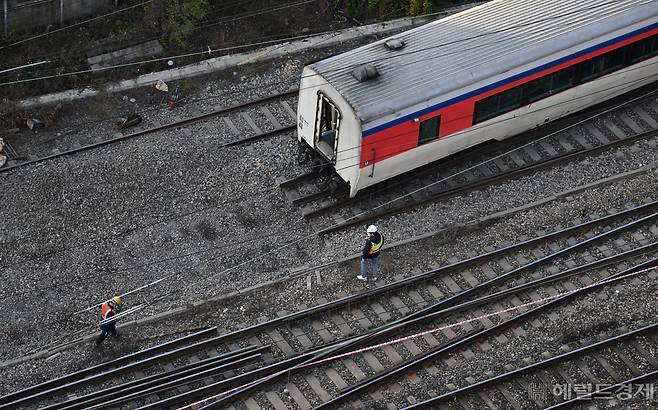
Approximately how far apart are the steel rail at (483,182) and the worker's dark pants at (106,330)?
445 centimetres

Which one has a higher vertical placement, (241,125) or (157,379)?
(241,125)

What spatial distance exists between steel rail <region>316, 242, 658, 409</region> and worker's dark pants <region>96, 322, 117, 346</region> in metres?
3.93

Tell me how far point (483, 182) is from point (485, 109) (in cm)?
151

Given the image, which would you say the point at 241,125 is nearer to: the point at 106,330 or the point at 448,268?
the point at 448,268

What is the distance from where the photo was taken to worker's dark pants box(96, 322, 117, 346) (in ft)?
61.1

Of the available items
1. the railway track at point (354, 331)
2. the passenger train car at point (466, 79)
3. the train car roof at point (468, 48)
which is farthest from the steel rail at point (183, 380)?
the train car roof at point (468, 48)

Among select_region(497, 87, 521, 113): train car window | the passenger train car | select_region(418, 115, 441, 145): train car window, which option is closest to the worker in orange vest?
the passenger train car

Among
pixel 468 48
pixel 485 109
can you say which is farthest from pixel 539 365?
pixel 468 48

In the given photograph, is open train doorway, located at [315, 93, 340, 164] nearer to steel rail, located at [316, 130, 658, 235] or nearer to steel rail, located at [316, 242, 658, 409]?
steel rail, located at [316, 130, 658, 235]

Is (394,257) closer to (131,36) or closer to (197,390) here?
(197,390)

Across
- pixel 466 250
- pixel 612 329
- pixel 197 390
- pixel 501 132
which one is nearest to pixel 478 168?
pixel 501 132

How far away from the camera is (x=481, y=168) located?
22406 mm

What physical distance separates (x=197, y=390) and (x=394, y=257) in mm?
4715

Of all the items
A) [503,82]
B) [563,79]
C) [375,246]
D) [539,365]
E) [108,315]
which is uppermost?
[503,82]
